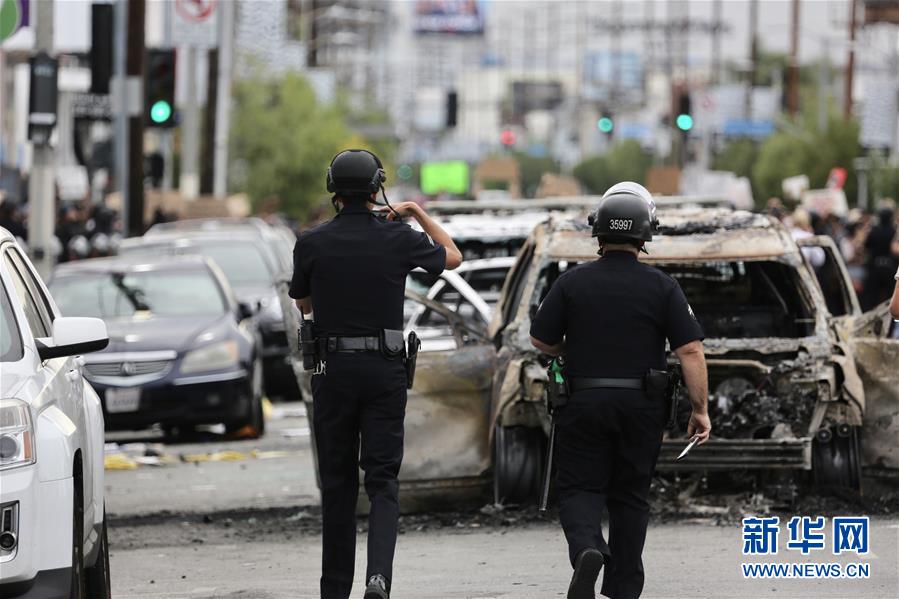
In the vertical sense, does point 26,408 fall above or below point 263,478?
above

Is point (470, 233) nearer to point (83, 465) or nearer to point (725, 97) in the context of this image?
point (83, 465)

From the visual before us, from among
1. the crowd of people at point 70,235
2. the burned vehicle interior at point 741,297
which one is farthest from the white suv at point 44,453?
the crowd of people at point 70,235

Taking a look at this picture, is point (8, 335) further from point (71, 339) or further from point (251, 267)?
point (251, 267)

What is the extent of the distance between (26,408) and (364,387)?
1500 mm

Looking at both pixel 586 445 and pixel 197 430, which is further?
pixel 197 430

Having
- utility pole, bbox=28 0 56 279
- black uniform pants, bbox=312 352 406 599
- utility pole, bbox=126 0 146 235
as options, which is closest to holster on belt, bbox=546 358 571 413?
black uniform pants, bbox=312 352 406 599

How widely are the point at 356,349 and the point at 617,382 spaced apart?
1.06 metres

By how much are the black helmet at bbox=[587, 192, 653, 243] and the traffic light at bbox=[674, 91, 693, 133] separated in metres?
32.0

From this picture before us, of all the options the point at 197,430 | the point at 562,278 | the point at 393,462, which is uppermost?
the point at 562,278

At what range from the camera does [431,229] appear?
8336 mm

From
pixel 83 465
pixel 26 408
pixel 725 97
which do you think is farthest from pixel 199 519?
pixel 725 97

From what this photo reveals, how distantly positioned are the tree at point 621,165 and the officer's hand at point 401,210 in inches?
4741

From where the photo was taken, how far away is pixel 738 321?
12438mm

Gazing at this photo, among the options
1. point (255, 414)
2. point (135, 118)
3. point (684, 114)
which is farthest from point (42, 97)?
point (684, 114)
